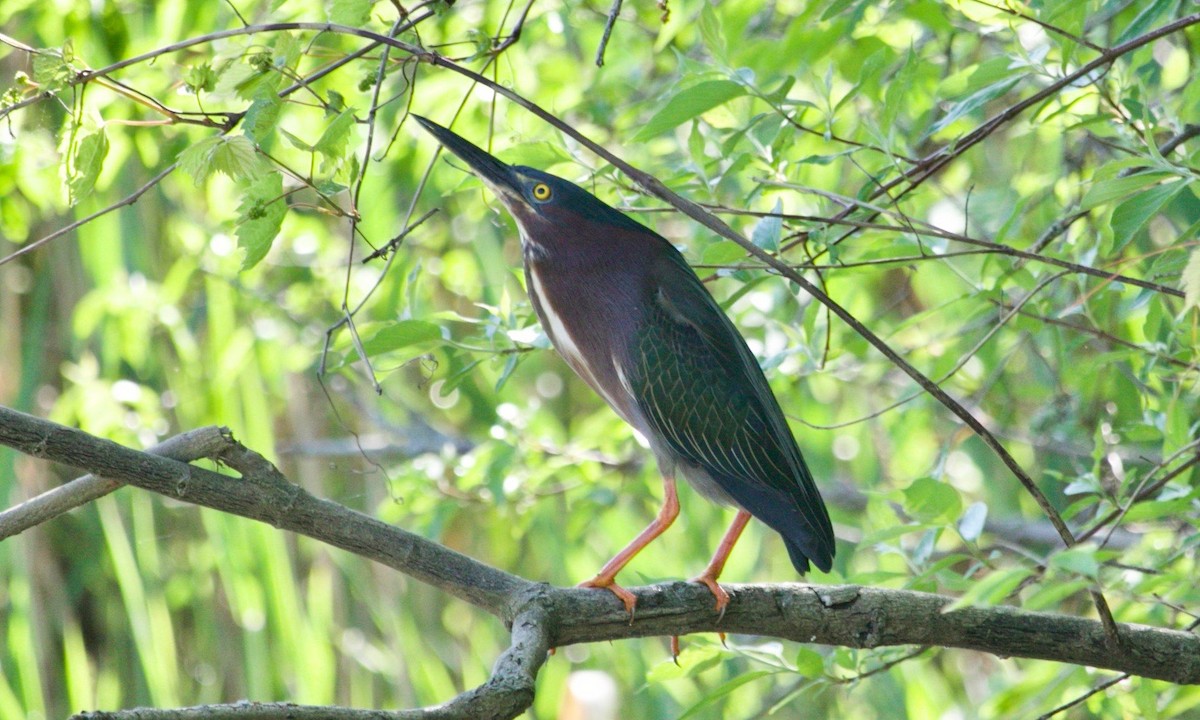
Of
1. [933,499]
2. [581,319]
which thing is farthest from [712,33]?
[933,499]

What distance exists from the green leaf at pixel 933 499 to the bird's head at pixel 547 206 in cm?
75

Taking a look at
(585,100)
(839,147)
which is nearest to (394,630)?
(585,100)

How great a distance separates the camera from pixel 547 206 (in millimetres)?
2150

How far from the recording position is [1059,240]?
2.52 metres

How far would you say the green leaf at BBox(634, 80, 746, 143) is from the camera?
1723 mm

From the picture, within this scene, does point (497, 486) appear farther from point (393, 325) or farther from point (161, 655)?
point (161, 655)

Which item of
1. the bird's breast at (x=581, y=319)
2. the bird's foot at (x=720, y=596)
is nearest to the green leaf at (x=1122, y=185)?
the bird's foot at (x=720, y=596)

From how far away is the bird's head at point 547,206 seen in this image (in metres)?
2.09

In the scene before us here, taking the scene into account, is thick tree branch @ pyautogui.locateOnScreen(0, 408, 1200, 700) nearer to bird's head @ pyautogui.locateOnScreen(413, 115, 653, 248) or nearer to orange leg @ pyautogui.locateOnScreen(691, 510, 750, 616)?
orange leg @ pyautogui.locateOnScreen(691, 510, 750, 616)

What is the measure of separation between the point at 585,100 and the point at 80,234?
5.84 feet

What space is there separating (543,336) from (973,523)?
812 mm

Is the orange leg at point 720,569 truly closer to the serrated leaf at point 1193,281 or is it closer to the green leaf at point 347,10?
the serrated leaf at point 1193,281

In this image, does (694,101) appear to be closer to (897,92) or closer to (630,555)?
(897,92)

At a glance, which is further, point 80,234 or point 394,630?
point 394,630
